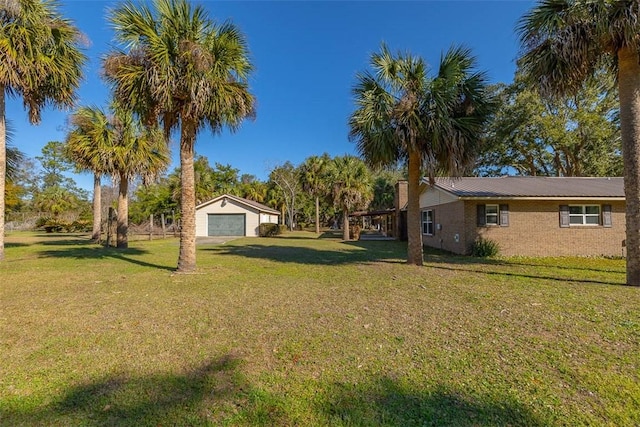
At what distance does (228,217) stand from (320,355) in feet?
88.7

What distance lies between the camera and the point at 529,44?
8.63 m

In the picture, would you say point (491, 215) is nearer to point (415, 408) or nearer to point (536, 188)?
point (536, 188)

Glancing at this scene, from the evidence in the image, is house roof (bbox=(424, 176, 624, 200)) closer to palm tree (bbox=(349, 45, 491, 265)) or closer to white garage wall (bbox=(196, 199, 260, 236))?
palm tree (bbox=(349, 45, 491, 265))

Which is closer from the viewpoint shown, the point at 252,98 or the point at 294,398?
the point at 294,398

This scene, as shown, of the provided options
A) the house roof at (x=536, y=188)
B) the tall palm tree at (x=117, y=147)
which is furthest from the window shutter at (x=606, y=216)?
the tall palm tree at (x=117, y=147)

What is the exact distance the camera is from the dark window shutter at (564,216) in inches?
543

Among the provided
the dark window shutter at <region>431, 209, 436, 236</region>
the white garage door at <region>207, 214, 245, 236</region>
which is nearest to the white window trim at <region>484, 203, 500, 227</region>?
the dark window shutter at <region>431, 209, 436, 236</region>

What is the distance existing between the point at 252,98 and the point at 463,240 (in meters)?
10.6

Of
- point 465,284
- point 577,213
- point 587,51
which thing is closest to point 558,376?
point 465,284

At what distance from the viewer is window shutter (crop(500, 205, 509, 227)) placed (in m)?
13.9

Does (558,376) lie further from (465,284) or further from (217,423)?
(465,284)

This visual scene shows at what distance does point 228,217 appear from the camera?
2936cm

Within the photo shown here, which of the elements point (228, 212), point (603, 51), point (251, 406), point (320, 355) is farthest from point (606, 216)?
point (228, 212)

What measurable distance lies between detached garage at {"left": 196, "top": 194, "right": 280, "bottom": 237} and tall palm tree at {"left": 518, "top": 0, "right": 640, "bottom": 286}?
78.9ft
